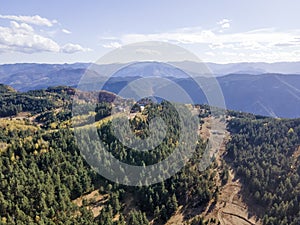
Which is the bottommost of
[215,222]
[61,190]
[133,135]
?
[215,222]

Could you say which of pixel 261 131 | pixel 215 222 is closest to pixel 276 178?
pixel 215 222

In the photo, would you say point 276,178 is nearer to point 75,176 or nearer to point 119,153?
point 119,153

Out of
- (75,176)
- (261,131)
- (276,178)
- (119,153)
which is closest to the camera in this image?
(75,176)

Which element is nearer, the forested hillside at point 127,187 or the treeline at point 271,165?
the forested hillside at point 127,187

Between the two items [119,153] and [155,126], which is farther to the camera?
[155,126]

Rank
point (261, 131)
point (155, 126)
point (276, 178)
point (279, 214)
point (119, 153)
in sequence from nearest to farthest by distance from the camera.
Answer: point (279, 214) < point (276, 178) < point (119, 153) < point (155, 126) < point (261, 131)

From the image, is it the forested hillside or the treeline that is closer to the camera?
the forested hillside

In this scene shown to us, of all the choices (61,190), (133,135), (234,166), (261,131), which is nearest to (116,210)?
(61,190)

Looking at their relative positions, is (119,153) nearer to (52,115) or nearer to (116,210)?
(116,210)

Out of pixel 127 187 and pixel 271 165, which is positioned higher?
pixel 271 165

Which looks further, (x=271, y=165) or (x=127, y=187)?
(x=271, y=165)

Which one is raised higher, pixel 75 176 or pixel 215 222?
pixel 75 176
